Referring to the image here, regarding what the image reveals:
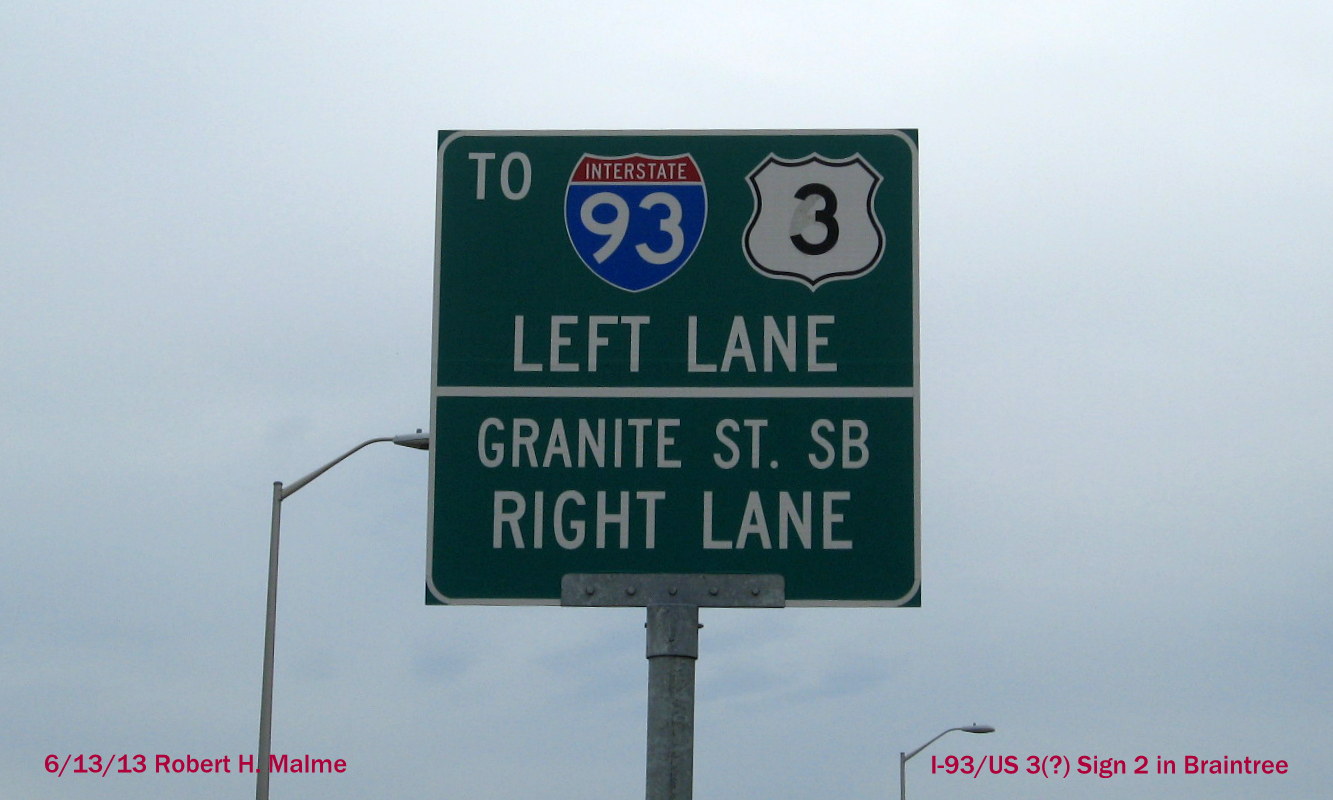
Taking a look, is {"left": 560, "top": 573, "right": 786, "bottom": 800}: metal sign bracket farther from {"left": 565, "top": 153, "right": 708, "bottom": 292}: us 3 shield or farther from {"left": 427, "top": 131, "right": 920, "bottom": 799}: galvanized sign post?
{"left": 565, "top": 153, "right": 708, "bottom": 292}: us 3 shield

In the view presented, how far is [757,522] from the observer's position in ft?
22.5

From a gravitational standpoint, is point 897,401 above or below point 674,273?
below

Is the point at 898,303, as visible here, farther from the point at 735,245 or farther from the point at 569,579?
the point at 569,579

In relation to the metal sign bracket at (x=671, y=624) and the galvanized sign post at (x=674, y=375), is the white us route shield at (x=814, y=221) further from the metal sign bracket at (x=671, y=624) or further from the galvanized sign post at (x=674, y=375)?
the metal sign bracket at (x=671, y=624)

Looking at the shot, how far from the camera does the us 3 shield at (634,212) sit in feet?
23.6

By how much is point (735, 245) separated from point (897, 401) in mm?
922

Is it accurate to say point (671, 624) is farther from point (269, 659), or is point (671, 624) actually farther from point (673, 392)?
point (269, 659)

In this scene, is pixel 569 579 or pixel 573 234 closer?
pixel 569 579

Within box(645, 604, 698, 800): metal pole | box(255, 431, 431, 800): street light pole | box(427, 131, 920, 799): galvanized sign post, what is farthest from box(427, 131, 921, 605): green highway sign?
box(255, 431, 431, 800): street light pole

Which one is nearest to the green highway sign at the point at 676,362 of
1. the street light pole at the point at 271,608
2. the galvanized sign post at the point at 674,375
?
the galvanized sign post at the point at 674,375

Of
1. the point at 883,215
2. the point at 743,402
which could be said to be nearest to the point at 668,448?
the point at 743,402

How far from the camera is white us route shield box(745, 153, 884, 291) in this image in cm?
712

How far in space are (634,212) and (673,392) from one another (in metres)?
0.79

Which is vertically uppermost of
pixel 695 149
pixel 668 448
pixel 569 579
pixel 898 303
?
pixel 695 149
